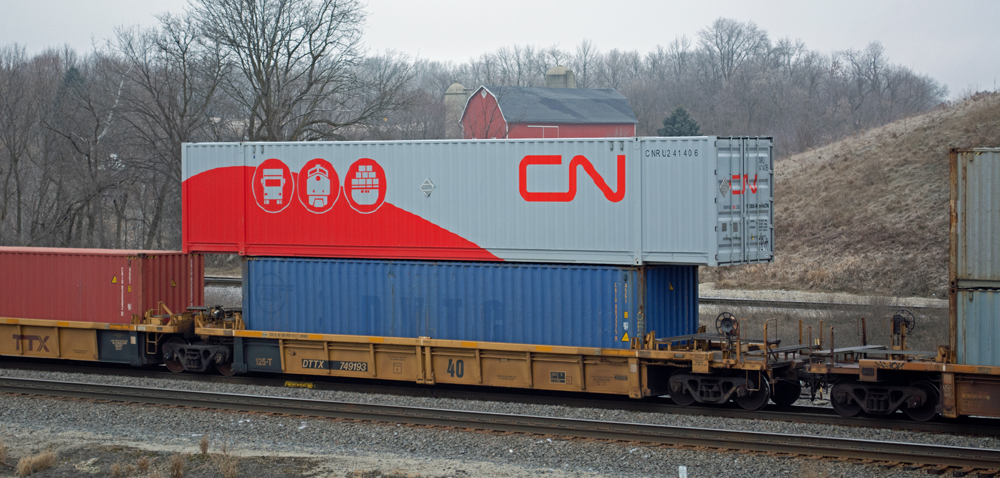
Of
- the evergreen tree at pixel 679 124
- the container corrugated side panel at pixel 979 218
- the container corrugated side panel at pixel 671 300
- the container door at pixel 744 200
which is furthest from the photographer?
the evergreen tree at pixel 679 124

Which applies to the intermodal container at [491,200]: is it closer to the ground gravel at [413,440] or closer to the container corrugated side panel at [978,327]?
the ground gravel at [413,440]

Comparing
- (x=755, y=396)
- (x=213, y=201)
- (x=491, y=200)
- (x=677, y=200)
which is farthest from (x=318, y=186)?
(x=755, y=396)

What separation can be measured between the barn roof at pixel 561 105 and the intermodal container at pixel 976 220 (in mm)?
56665

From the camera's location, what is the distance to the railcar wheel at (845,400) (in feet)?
40.3

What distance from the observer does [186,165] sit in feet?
54.4

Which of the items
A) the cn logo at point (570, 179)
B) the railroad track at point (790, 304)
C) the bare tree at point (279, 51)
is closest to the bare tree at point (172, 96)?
the bare tree at point (279, 51)

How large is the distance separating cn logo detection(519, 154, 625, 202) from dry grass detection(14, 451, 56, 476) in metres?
7.97

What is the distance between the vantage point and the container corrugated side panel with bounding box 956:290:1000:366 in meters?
11.0

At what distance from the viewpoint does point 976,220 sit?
1134cm

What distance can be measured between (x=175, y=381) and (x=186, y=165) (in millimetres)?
4329

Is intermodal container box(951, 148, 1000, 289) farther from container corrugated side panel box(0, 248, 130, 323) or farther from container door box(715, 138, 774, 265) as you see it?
container corrugated side panel box(0, 248, 130, 323)

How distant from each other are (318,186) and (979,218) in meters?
10.9

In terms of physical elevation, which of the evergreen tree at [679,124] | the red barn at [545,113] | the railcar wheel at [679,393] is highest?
the red barn at [545,113]

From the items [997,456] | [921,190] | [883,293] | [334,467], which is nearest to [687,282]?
[997,456]
